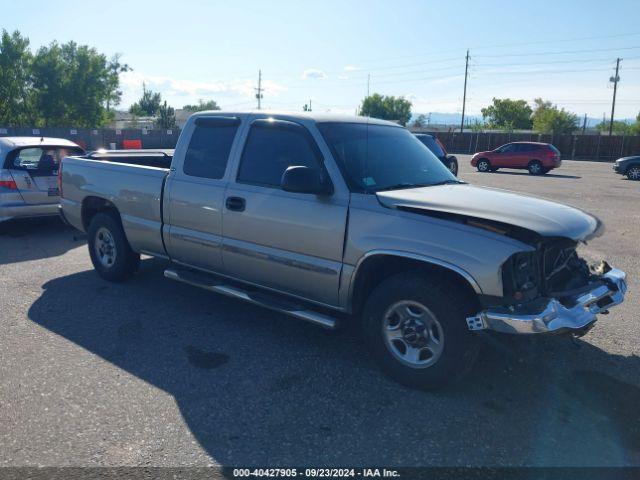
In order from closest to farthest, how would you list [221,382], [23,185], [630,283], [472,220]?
[472,220] → [221,382] → [630,283] → [23,185]

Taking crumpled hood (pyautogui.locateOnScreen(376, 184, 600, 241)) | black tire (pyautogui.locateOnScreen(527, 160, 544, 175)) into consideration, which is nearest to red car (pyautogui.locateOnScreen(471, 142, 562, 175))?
black tire (pyautogui.locateOnScreen(527, 160, 544, 175))

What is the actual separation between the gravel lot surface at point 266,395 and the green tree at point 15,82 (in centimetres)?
4332

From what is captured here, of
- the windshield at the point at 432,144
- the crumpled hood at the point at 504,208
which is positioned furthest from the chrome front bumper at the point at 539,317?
the windshield at the point at 432,144

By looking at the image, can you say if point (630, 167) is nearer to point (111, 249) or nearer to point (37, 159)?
point (37, 159)

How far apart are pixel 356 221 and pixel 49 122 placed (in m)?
47.1

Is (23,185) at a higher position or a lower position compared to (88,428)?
higher

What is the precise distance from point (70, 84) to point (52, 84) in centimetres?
135

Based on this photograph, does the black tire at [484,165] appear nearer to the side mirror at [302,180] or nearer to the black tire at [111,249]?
the black tire at [111,249]

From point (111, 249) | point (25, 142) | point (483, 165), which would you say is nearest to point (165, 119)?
point (483, 165)

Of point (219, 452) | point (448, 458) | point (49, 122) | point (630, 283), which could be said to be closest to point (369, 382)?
point (448, 458)

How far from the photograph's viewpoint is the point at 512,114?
353 ft

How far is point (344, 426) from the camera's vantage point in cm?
337

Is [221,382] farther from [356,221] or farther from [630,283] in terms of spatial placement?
[630,283]

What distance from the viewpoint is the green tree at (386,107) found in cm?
10289
